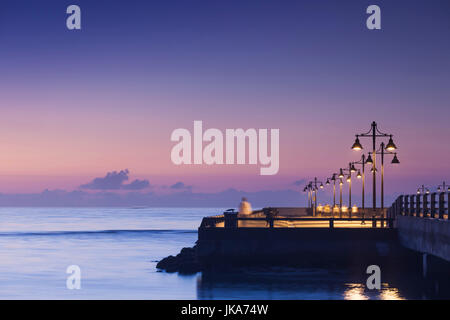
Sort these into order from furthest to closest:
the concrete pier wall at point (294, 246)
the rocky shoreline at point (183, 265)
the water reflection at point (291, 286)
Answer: the rocky shoreline at point (183, 265) < the concrete pier wall at point (294, 246) < the water reflection at point (291, 286)

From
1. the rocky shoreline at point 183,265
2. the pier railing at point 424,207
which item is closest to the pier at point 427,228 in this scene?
the pier railing at point 424,207

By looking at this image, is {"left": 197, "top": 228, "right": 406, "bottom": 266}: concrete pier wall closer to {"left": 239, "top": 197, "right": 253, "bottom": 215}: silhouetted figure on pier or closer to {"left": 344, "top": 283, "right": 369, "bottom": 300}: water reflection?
{"left": 344, "top": 283, "right": 369, "bottom": 300}: water reflection

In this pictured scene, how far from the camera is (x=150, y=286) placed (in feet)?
142

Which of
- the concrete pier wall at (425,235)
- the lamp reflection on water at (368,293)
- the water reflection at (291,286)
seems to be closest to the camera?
the concrete pier wall at (425,235)

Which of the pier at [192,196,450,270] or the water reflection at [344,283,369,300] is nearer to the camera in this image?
the water reflection at [344,283,369,300]

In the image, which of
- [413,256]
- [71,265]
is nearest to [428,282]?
[413,256]

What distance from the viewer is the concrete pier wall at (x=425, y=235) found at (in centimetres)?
2991

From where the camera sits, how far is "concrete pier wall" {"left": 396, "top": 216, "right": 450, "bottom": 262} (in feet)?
98.1

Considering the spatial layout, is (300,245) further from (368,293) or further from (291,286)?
(368,293)

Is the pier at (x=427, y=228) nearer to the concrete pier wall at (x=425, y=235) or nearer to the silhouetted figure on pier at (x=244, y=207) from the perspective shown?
the concrete pier wall at (x=425, y=235)

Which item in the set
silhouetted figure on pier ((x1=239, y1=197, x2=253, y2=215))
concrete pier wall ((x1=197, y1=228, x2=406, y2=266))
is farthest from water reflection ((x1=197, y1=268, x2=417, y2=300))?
silhouetted figure on pier ((x1=239, y1=197, x2=253, y2=215))
